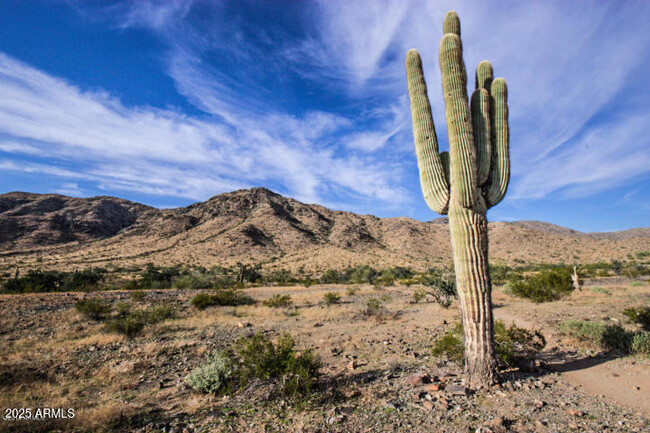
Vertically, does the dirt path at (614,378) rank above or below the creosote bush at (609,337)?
below

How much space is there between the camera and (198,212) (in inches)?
2872

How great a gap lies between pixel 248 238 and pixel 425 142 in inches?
2012

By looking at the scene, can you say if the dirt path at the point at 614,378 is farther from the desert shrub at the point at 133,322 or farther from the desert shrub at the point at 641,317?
the desert shrub at the point at 133,322

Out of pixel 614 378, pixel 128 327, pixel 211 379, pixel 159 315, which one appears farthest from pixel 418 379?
pixel 159 315

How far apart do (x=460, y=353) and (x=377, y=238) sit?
6192cm

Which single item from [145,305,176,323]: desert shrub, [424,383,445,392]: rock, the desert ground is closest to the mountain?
[145,305,176,323]: desert shrub

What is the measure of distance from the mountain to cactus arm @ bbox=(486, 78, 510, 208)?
37.8m

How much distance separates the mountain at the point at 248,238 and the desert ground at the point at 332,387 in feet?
113

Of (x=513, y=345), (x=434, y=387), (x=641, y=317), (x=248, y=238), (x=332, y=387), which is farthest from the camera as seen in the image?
(x=248, y=238)

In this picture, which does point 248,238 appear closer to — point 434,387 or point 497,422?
point 434,387

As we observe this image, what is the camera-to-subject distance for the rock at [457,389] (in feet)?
15.8

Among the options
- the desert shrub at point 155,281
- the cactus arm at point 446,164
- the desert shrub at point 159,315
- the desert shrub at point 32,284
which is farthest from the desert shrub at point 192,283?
the cactus arm at point 446,164

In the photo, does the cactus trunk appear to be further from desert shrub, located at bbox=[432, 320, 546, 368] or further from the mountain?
the mountain

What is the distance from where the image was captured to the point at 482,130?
611 centimetres
